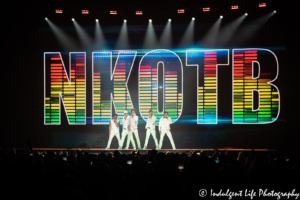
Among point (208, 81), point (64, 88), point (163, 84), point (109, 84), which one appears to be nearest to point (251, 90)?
point (208, 81)

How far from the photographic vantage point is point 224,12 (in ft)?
44.9

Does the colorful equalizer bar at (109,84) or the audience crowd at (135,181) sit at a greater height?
the colorful equalizer bar at (109,84)

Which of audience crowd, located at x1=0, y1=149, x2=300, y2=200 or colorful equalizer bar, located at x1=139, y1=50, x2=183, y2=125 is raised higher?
colorful equalizer bar, located at x1=139, y1=50, x2=183, y2=125

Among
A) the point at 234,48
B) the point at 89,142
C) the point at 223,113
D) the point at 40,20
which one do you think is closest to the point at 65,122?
the point at 89,142

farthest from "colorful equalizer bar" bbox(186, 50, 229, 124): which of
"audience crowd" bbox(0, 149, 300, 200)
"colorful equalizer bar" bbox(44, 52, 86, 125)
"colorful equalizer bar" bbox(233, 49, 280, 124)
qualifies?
"audience crowd" bbox(0, 149, 300, 200)

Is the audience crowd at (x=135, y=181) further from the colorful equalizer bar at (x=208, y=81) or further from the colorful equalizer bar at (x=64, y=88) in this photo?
the colorful equalizer bar at (x=64, y=88)

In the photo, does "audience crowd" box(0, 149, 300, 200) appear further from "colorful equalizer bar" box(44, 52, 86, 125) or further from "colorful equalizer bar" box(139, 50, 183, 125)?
"colorful equalizer bar" box(44, 52, 86, 125)

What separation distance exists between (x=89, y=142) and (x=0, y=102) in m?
5.16

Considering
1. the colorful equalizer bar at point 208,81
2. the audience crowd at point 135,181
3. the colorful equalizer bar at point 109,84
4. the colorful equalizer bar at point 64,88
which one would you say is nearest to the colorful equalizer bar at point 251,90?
the colorful equalizer bar at point 208,81

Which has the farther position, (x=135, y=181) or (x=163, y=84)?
(x=163, y=84)

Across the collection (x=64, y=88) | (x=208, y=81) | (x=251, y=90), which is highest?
(x=208, y=81)

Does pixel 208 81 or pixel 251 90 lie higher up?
pixel 208 81


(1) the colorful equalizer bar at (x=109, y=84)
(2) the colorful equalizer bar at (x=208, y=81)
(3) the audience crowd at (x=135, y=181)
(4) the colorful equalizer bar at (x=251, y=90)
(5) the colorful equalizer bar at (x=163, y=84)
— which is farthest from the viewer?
(1) the colorful equalizer bar at (x=109, y=84)

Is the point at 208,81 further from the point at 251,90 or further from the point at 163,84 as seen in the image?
the point at 163,84
